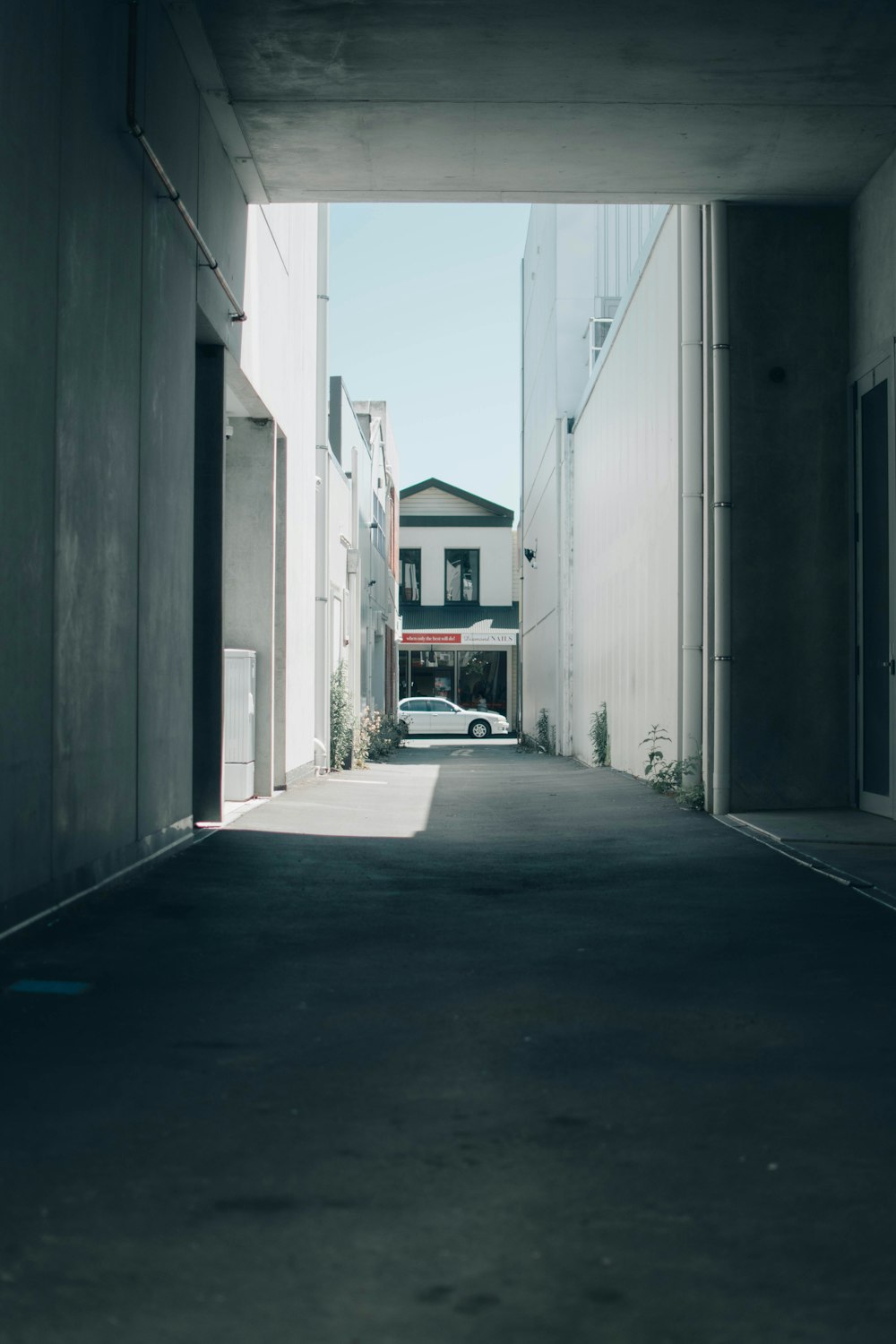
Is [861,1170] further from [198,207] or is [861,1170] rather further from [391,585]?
[391,585]

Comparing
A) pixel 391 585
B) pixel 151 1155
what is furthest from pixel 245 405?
pixel 391 585

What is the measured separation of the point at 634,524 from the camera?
16.6 meters

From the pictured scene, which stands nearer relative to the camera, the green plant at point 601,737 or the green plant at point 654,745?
the green plant at point 654,745

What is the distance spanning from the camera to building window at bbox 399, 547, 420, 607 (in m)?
49.8

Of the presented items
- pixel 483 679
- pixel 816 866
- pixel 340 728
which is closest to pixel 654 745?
pixel 340 728

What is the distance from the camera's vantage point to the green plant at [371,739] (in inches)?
770

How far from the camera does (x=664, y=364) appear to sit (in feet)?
45.9

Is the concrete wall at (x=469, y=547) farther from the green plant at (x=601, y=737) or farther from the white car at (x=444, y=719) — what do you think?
the green plant at (x=601, y=737)

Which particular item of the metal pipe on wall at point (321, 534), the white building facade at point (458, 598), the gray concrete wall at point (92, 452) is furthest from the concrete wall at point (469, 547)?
the gray concrete wall at point (92, 452)

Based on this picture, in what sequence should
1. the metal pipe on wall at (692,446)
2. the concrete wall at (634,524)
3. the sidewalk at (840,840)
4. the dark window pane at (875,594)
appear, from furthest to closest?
1. the concrete wall at (634,524)
2. the metal pipe on wall at (692,446)
3. the dark window pane at (875,594)
4. the sidewalk at (840,840)

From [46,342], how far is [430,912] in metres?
3.06

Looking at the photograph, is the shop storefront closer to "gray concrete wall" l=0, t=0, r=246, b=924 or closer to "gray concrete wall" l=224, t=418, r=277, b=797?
"gray concrete wall" l=224, t=418, r=277, b=797

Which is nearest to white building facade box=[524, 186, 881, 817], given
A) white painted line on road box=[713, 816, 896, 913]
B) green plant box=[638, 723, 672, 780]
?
white painted line on road box=[713, 816, 896, 913]

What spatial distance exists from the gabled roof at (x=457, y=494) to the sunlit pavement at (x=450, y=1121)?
44.4m
